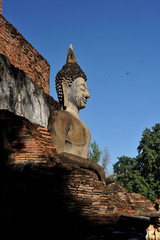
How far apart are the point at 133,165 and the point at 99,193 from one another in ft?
69.8

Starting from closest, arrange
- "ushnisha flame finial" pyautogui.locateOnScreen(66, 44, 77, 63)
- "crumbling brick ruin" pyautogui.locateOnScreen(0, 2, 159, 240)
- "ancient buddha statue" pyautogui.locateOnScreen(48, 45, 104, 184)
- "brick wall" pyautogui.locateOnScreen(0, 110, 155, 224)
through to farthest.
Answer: "crumbling brick ruin" pyautogui.locateOnScreen(0, 2, 159, 240)
"brick wall" pyautogui.locateOnScreen(0, 110, 155, 224)
"ancient buddha statue" pyautogui.locateOnScreen(48, 45, 104, 184)
"ushnisha flame finial" pyautogui.locateOnScreen(66, 44, 77, 63)

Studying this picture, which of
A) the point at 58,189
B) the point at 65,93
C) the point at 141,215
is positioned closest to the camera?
the point at 58,189

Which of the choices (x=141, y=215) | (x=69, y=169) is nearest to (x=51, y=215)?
(x=69, y=169)

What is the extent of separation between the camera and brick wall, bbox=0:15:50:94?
39.1 feet

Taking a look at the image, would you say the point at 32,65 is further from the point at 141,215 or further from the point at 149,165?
the point at 149,165

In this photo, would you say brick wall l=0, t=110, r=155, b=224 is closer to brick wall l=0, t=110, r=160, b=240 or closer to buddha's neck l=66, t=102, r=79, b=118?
brick wall l=0, t=110, r=160, b=240

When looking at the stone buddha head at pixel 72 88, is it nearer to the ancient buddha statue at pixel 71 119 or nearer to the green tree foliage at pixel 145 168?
the ancient buddha statue at pixel 71 119

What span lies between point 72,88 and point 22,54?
25.1 feet

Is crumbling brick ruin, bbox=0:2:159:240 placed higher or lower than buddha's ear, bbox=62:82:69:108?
lower

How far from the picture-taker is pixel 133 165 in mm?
24688

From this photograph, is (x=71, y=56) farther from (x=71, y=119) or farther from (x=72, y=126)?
(x=72, y=126)

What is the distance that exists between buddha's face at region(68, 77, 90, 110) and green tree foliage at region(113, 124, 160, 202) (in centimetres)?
1643

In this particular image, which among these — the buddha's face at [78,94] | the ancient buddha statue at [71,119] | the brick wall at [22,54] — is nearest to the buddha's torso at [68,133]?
the ancient buddha statue at [71,119]

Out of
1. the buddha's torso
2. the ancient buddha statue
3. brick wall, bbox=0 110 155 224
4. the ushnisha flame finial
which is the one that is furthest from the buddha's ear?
brick wall, bbox=0 110 155 224
